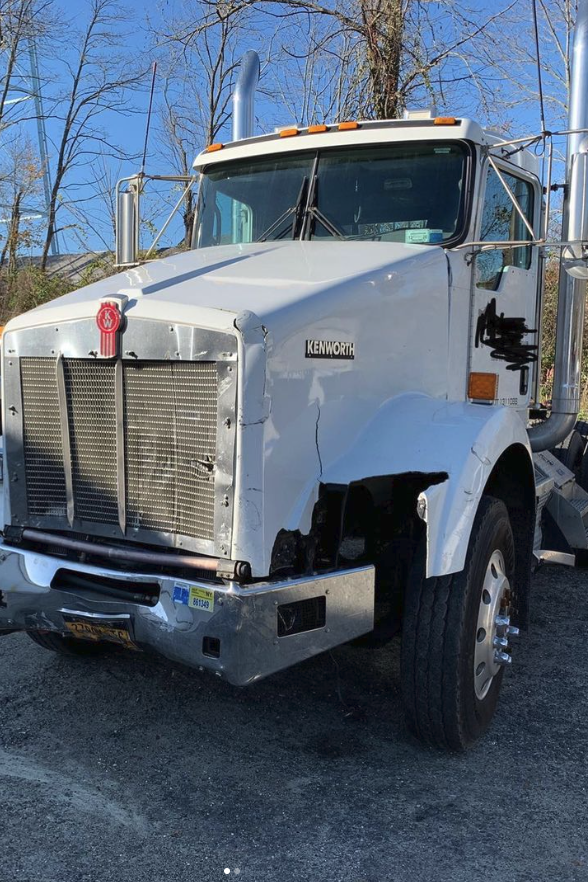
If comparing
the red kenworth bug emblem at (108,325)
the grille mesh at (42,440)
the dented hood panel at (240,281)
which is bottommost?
the grille mesh at (42,440)

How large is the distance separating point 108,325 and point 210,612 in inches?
47.1

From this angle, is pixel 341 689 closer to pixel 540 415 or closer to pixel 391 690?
pixel 391 690

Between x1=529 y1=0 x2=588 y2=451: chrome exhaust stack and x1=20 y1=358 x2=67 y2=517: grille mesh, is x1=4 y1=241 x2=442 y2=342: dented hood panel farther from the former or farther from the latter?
x1=529 y1=0 x2=588 y2=451: chrome exhaust stack

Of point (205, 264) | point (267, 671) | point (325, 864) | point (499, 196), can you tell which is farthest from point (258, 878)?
point (499, 196)

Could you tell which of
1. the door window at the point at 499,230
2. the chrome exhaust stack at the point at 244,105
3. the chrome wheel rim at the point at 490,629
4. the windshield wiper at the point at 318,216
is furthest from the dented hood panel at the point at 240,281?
the chrome exhaust stack at the point at 244,105

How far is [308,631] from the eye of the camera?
3131mm

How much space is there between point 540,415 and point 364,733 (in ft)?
9.12

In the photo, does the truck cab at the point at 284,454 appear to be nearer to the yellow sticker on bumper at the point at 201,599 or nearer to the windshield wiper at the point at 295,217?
the yellow sticker on bumper at the point at 201,599

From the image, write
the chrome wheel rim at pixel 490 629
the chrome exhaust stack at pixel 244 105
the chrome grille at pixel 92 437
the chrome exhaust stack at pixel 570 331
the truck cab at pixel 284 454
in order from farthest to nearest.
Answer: the chrome exhaust stack at pixel 244 105 < the chrome exhaust stack at pixel 570 331 < the chrome wheel rim at pixel 490 629 < the chrome grille at pixel 92 437 < the truck cab at pixel 284 454

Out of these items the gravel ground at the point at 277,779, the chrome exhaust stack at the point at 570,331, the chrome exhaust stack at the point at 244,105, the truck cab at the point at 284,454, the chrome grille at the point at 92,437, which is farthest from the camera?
the chrome exhaust stack at the point at 244,105

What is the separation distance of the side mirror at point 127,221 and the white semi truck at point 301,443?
1.20 m

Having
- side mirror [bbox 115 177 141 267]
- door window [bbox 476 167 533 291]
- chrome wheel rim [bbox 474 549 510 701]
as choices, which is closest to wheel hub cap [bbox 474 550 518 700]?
chrome wheel rim [bbox 474 549 510 701]

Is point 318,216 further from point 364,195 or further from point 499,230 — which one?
point 499,230

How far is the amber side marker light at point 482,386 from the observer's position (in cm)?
438
